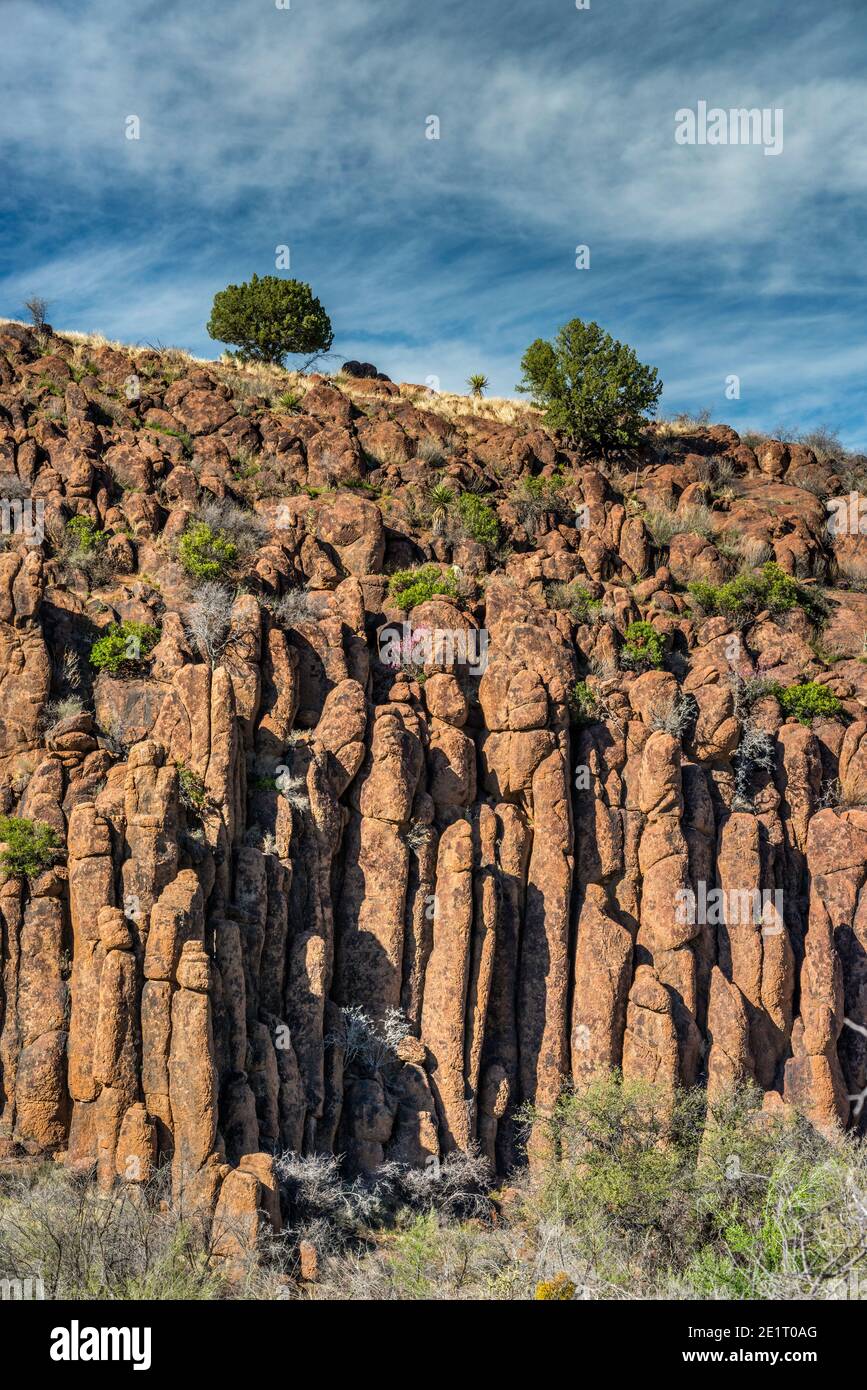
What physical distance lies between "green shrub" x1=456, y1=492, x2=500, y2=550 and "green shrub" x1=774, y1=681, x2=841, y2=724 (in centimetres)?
967

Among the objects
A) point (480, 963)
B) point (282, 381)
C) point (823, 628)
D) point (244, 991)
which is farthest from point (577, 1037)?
point (282, 381)

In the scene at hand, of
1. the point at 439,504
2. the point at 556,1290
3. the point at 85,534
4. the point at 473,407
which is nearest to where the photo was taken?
the point at 556,1290

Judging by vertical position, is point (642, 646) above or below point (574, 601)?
below

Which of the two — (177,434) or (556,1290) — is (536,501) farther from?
(556,1290)

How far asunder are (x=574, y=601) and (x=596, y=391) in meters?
16.2

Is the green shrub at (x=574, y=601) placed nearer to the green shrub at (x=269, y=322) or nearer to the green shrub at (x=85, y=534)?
the green shrub at (x=85, y=534)

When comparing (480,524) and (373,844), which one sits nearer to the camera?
(373,844)

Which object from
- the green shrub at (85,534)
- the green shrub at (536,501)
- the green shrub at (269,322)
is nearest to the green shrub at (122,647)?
the green shrub at (85,534)

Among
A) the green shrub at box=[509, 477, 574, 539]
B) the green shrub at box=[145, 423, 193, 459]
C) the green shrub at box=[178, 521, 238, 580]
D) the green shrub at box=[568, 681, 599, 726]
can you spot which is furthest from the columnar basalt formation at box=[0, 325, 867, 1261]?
the green shrub at box=[509, 477, 574, 539]

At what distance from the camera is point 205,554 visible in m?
26.2

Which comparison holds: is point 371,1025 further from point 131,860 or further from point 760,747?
point 760,747

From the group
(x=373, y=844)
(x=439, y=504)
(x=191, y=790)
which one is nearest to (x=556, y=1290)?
(x=373, y=844)

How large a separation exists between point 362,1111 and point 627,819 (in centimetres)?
905

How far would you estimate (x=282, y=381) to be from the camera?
45500 millimetres
